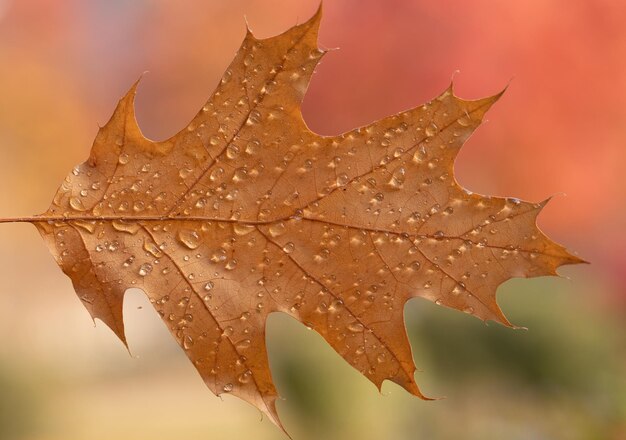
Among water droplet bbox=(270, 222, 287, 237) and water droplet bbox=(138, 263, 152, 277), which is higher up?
water droplet bbox=(138, 263, 152, 277)

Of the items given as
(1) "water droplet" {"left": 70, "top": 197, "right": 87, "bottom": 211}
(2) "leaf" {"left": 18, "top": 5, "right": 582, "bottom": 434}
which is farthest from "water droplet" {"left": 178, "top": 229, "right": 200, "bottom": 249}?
(1) "water droplet" {"left": 70, "top": 197, "right": 87, "bottom": 211}

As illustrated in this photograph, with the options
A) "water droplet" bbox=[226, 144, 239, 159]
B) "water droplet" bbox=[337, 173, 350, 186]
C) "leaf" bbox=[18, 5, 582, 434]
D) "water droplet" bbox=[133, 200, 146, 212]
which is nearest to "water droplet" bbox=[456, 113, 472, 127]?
"leaf" bbox=[18, 5, 582, 434]

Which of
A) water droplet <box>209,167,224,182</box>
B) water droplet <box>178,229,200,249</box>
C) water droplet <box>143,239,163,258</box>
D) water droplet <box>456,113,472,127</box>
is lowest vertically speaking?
water droplet <box>456,113,472,127</box>

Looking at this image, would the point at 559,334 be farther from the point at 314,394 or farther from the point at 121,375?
the point at 121,375

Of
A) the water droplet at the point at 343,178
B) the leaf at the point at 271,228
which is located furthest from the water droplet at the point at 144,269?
the water droplet at the point at 343,178

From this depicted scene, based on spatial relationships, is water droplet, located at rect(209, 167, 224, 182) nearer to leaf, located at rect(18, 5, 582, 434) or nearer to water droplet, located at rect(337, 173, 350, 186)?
leaf, located at rect(18, 5, 582, 434)

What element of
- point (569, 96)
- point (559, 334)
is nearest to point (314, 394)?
point (559, 334)

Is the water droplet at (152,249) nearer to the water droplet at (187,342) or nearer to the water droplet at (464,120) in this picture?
the water droplet at (187,342)
